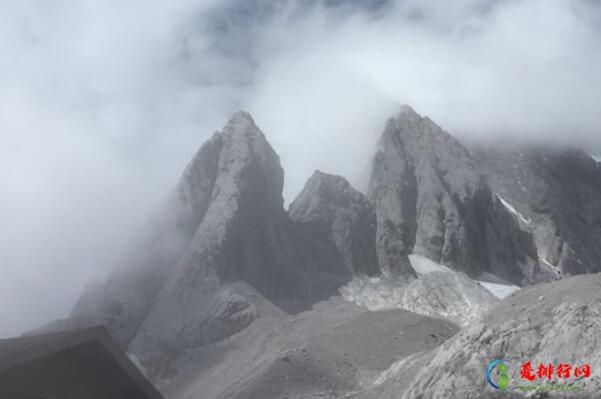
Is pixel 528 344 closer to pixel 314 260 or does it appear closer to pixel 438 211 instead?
pixel 314 260

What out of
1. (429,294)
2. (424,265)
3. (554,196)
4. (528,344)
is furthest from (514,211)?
(528,344)

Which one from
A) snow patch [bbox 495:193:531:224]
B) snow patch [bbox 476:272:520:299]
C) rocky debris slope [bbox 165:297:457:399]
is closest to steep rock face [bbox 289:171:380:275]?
rocky debris slope [bbox 165:297:457:399]

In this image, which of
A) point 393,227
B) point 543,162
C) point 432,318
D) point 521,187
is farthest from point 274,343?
point 543,162

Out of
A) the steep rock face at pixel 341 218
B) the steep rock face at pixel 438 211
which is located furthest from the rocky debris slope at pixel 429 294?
the steep rock face at pixel 438 211

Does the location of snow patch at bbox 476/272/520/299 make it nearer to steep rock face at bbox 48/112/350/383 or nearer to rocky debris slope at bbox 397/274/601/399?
steep rock face at bbox 48/112/350/383

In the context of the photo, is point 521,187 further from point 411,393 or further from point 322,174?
point 411,393

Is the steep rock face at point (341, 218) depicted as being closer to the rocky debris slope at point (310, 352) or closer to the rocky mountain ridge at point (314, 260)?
the rocky mountain ridge at point (314, 260)

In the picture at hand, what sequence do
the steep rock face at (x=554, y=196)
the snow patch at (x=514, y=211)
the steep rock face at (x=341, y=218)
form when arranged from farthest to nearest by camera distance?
the snow patch at (x=514, y=211) → the steep rock face at (x=554, y=196) → the steep rock face at (x=341, y=218)
